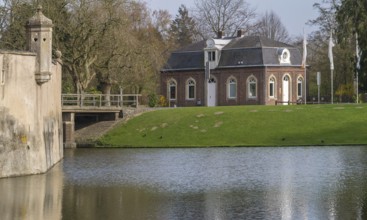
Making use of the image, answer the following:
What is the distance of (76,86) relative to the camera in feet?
202

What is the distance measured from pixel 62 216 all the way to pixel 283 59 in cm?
5526

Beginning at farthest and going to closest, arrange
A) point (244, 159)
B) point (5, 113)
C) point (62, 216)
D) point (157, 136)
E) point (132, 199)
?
point (157, 136), point (244, 159), point (5, 113), point (132, 199), point (62, 216)

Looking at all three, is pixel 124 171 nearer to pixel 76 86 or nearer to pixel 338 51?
pixel 76 86

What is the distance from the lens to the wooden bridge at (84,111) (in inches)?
2121

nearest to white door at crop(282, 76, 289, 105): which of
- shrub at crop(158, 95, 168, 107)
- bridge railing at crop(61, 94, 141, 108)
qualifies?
shrub at crop(158, 95, 168, 107)

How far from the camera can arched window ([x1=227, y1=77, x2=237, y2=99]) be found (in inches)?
2955

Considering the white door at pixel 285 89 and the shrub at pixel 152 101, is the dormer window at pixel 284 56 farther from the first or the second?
the shrub at pixel 152 101

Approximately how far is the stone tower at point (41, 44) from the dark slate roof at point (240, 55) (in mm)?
41352

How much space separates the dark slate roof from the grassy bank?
582 inches

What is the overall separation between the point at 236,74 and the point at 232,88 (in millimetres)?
1393

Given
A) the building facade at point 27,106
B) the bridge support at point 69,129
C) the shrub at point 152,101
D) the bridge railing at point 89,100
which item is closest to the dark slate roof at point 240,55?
the shrub at point 152,101

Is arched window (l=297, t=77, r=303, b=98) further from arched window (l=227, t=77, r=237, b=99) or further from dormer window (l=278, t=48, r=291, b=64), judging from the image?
arched window (l=227, t=77, r=237, b=99)

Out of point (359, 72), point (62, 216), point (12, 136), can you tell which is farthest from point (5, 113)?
point (359, 72)

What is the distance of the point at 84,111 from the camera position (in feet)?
180
